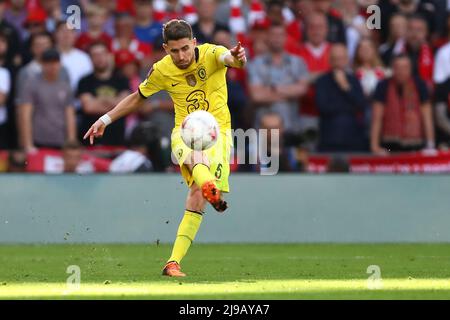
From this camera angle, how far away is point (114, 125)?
1830cm

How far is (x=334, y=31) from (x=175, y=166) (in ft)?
12.0

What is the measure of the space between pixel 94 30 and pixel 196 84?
767cm

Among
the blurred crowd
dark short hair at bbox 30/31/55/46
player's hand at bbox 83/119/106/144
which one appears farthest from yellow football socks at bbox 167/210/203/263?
dark short hair at bbox 30/31/55/46

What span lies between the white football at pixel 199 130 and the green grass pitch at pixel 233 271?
1.32 m

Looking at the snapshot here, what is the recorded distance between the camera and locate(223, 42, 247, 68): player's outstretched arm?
1086 centimetres

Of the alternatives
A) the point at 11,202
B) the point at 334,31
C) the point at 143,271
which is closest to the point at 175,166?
the point at 11,202

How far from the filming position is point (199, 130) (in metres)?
11.2

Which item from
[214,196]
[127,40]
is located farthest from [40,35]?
[214,196]

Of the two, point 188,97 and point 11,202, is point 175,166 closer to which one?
point 11,202

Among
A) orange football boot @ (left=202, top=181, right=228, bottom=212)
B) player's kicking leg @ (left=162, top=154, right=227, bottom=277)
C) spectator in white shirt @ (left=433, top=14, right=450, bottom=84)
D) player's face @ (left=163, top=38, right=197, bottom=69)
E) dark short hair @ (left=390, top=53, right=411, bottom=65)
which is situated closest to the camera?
orange football boot @ (left=202, top=181, right=228, bottom=212)

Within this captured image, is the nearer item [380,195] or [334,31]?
[380,195]

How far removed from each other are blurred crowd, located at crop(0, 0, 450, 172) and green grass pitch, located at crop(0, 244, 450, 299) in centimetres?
219

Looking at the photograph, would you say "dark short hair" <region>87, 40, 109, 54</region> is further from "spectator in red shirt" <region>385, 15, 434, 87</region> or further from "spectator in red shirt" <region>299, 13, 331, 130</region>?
"spectator in red shirt" <region>385, 15, 434, 87</region>

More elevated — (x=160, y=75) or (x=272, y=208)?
(x=160, y=75)
